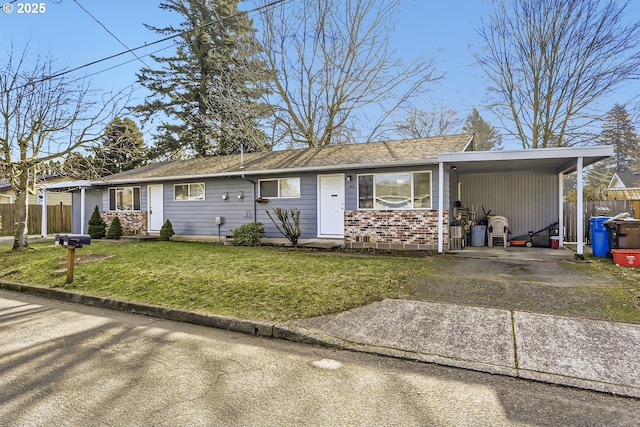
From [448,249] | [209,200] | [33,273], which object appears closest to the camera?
[33,273]

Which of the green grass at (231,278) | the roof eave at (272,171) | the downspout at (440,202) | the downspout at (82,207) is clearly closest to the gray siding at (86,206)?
the downspout at (82,207)

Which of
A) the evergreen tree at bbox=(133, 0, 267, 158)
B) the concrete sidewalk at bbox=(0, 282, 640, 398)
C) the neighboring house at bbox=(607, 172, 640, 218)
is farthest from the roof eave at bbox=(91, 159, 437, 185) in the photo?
the neighboring house at bbox=(607, 172, 640, 218)

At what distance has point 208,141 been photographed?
85.9 ft

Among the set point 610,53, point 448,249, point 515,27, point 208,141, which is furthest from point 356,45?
point 208,141

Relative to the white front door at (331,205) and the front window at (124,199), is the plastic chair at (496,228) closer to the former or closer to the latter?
the white front door at (331,205)

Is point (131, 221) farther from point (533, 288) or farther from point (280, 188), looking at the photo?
point (533, 288)

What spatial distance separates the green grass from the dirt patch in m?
0.58

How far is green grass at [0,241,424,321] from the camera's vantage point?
492 centimetres

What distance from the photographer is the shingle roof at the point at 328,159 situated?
10234 millimetres

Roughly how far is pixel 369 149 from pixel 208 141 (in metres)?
17.3

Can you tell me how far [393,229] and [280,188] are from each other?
13.2ft

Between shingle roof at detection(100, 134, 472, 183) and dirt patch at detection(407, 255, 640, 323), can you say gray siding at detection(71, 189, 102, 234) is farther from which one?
dirt patch at detection(407, 255, 640, 323)

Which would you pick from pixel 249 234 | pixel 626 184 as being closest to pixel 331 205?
pixel 249 234

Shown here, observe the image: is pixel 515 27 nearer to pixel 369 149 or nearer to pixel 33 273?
pixel 369 149
